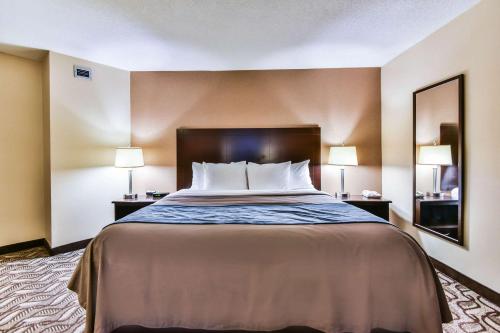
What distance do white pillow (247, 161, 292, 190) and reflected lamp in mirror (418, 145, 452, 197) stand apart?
163 cm

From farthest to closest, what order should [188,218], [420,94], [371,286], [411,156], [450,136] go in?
[411,156] < [420,94] < [450,136] < [188,218] < [371,286]

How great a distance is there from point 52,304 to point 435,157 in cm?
404

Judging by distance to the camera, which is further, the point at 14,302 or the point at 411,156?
the point at 411,156

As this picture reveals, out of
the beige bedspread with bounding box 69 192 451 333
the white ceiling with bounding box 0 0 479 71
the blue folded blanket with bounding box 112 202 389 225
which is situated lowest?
the beige bedspread with bounding box 69 192 451 333

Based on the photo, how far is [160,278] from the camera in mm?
1699

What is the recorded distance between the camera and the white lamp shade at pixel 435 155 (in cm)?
288

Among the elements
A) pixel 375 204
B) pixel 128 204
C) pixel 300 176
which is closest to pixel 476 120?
pixel 375 204

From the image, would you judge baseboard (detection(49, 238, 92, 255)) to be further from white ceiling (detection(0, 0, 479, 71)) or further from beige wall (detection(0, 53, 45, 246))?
white ceiling (detection(0, 0, 479, 71))

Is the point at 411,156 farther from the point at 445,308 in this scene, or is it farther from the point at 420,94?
the point at 445,308

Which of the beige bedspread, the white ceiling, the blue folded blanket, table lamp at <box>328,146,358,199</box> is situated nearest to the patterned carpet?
the beige bedspread

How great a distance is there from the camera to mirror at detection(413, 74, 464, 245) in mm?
2729

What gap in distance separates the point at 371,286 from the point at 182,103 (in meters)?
3.63

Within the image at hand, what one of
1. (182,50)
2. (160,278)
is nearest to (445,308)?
(160,278)

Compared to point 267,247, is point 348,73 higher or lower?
higher
